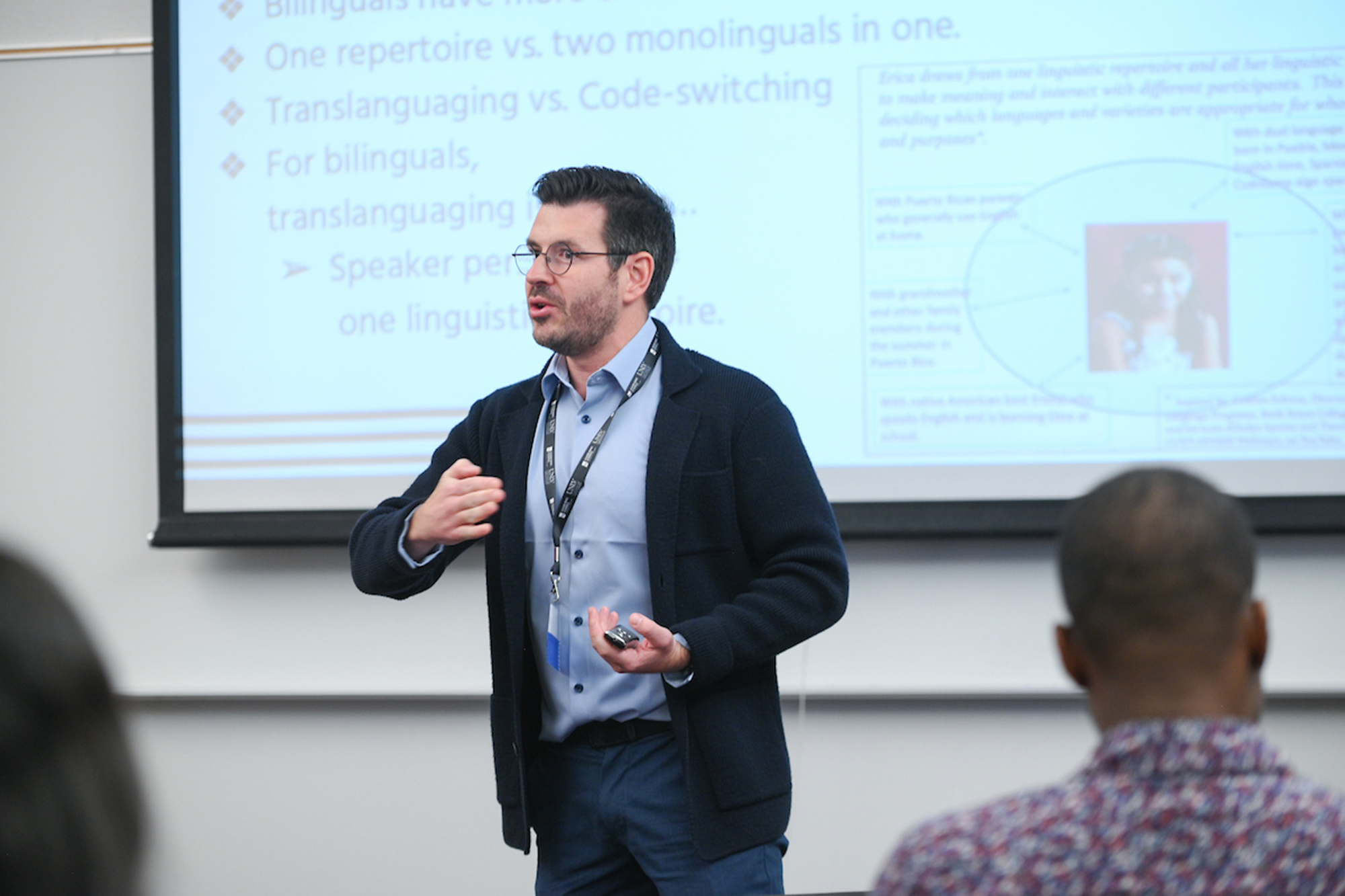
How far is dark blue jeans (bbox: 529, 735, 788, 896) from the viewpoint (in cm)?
163

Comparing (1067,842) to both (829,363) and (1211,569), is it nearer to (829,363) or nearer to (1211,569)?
(1211,569)

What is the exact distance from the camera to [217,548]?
299cm

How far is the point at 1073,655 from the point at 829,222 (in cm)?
205

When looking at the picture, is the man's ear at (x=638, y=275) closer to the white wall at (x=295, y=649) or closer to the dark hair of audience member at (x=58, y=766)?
the white wall at (x=295, y=649)

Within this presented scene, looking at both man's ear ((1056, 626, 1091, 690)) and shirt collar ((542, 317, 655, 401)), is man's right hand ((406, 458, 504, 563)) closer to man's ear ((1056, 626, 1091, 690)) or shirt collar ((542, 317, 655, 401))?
shirt collar ((542, 317, 655, 401))

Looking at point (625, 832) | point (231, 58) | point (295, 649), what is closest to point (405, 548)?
point (625, 832)

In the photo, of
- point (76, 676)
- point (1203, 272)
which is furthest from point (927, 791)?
point (76, 676)

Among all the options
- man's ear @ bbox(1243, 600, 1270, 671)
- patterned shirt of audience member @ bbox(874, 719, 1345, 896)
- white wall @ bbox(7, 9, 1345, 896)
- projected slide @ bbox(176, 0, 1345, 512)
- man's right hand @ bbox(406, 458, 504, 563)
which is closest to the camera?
patterned shirt of audience member @ bbox(874, 719, 1345, 896)

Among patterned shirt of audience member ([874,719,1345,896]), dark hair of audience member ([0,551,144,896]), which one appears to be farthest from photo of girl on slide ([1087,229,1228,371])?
dark hair of audience member ([0,551,144,896])

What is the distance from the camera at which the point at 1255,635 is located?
843 millimetres

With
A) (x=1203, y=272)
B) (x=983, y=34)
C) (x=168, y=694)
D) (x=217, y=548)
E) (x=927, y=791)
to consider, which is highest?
(x=983, y=34)

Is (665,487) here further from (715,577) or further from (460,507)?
(460,507)

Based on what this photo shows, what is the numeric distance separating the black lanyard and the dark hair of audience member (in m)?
1.13

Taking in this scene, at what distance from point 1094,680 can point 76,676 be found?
2.29ft
